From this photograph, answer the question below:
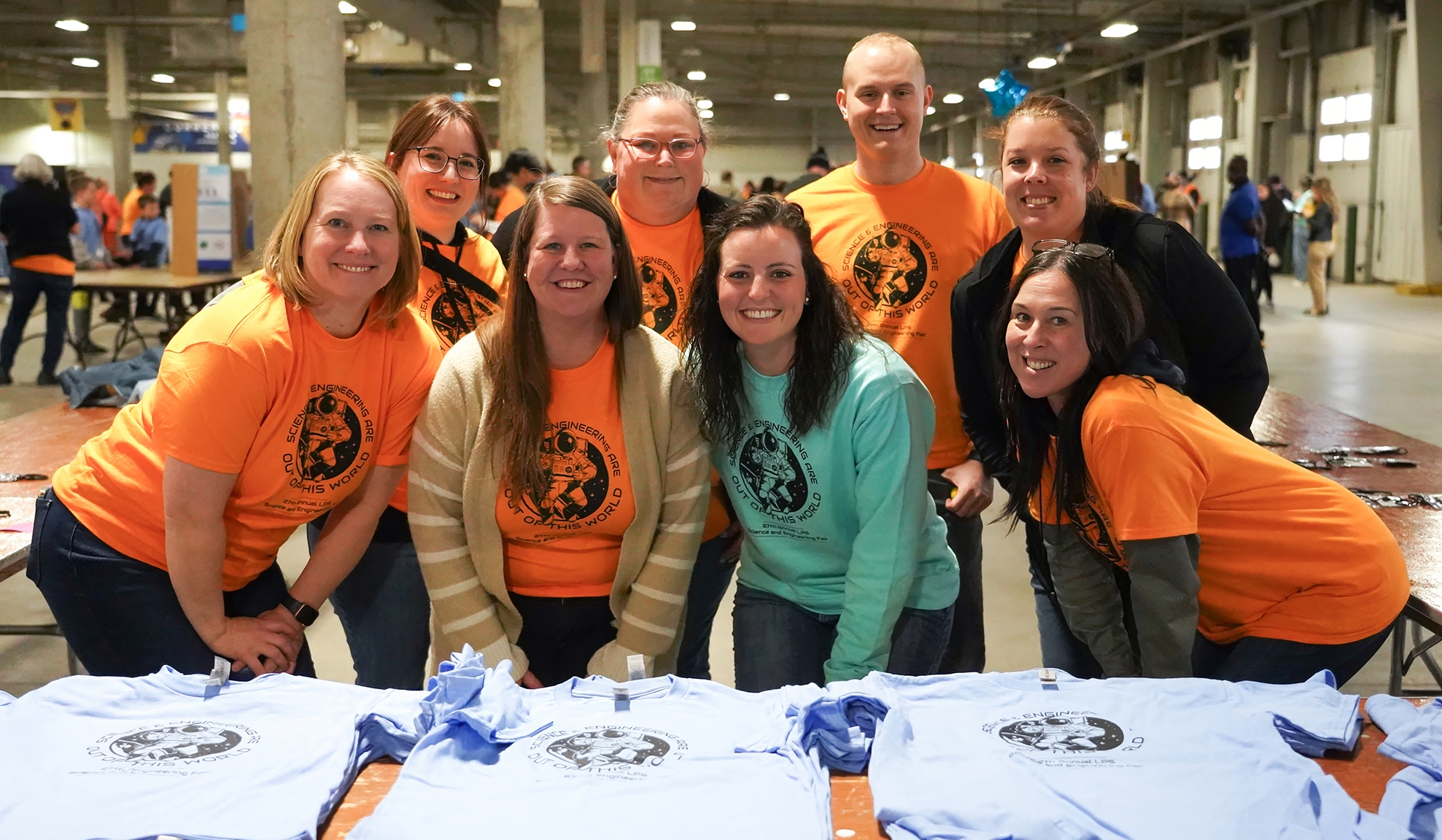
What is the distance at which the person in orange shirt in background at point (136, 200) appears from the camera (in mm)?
13289

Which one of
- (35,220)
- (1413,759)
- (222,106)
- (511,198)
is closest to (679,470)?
(1413,759)

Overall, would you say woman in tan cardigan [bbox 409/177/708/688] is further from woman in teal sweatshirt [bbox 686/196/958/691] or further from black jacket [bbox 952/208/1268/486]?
black jacket [bbox 952/208/1268/486]

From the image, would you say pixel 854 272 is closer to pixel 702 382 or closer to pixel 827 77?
pixel 702 382

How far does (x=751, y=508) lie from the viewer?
2.32 meters

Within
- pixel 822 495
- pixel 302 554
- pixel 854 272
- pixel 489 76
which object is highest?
pixel 489 76

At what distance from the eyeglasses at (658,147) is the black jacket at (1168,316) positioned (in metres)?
0.70

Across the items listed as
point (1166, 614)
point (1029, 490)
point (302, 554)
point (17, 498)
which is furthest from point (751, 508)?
point (302, 554)

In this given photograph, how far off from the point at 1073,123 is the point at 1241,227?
379 inches

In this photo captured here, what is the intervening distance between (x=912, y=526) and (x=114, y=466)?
58.6 inches

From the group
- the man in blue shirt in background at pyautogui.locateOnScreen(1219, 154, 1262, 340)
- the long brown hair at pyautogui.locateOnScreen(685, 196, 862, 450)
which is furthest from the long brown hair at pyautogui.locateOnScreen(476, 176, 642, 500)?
the man in blue shirt in background at pyautogui.locateOnScreen(1219, 154, 1262, 340)

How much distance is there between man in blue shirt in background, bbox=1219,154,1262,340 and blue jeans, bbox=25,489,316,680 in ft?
34.6

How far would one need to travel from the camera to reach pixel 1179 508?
6.47 ft

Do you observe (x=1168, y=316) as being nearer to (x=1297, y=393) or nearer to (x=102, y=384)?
(x=102, y=384)

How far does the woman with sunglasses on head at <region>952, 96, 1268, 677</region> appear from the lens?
245 cm
